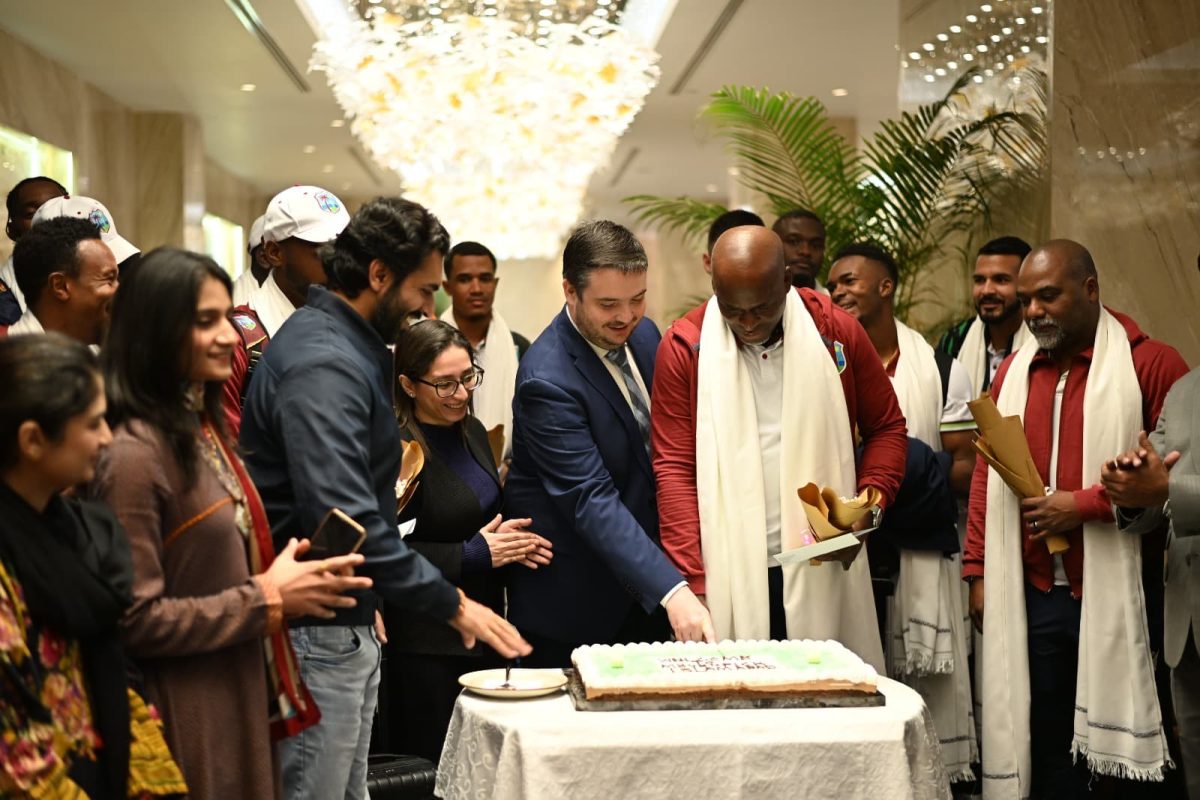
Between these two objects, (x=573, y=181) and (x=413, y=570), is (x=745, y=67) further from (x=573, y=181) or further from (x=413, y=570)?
(x=413, y=570)

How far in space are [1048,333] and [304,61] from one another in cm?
851

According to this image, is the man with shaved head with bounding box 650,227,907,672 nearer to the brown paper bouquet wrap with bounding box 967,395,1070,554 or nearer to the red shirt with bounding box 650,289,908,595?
the red shirt with bounding box 650,289,908,595

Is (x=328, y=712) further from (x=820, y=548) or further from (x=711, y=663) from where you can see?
(x=820, y=548)

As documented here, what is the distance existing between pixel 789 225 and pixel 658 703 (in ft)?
12.5

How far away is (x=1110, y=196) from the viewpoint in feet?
20.2

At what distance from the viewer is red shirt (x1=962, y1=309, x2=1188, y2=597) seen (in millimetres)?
4250

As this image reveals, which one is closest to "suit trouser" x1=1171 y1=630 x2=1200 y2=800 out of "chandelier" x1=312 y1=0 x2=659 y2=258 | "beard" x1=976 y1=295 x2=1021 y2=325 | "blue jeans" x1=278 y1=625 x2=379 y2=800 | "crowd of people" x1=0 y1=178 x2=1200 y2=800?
"crowd of people" x1=0 y1=178 x2=1200 y2=800

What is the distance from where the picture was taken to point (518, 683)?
319 cm

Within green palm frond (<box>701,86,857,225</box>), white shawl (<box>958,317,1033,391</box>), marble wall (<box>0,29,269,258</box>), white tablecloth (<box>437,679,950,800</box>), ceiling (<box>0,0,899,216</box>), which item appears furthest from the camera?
marble wall (<box>0,29,269,258</box>)

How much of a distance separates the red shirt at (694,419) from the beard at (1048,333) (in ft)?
1.83

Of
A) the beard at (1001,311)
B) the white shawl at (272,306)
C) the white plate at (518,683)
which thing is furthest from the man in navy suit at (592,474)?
the beard at (1001,311)

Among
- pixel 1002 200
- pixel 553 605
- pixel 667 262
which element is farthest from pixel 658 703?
pixel 667 262

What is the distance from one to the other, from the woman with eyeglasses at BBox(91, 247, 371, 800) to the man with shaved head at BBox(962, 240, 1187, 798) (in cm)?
246

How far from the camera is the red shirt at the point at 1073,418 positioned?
425 cm
